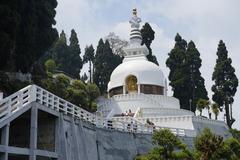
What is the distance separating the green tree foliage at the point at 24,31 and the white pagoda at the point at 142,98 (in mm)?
10859

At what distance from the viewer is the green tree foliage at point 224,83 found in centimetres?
5203

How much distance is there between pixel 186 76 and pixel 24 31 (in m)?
28.6

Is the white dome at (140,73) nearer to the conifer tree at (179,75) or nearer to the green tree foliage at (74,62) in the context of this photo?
the conifer tree at (179,75)

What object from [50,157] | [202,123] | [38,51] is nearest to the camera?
[50,157]

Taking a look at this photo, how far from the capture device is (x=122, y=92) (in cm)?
4862

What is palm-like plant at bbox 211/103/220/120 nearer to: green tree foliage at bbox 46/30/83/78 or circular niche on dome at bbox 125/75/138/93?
circular niche on dome at bbox 125/75/138/93

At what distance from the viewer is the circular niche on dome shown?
47656 millimetres

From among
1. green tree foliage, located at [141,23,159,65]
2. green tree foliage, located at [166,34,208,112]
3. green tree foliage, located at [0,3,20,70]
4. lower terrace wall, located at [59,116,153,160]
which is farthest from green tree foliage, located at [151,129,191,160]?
green tree foliage, located at [141,23,159,65]

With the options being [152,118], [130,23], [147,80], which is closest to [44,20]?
[152,118]

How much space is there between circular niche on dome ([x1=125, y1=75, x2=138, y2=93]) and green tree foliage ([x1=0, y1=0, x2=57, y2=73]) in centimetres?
1553

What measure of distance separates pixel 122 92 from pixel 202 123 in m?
12.8

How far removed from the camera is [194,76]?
5384 cm

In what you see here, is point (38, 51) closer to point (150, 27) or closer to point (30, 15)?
point (30, 15)

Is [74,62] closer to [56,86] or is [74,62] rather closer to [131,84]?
[131,84]
